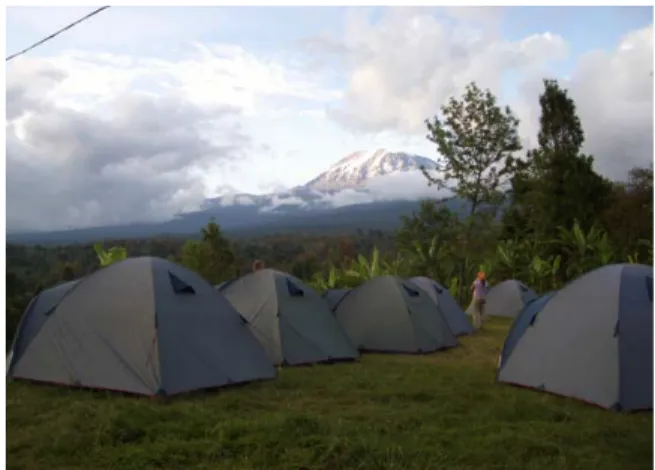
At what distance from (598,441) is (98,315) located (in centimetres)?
541

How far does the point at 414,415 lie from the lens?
609cm

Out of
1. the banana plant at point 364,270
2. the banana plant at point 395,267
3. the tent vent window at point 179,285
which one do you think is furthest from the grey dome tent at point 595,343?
the banana plant at point 395,267

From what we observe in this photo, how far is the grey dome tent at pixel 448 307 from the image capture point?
1402 centimetres

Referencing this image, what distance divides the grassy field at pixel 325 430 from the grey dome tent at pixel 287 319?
Answer: 1647 mm

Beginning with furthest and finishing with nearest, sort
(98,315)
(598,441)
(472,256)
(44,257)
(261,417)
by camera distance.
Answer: (44,257) → (472,256) → (98,315) → (261,417) → (598,441)

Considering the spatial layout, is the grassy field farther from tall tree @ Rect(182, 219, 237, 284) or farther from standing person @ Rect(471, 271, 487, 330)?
tall tree @ Rect(182, 219, 237, 284)

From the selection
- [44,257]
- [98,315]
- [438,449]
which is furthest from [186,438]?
[44,257]

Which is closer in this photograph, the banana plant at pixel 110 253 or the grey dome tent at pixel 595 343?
the grey dome tent at pixel 595 343

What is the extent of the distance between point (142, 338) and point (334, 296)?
17.7ft

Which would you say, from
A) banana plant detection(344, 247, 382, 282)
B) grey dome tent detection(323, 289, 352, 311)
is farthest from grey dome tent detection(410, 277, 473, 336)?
banana plant detection(344, 247, 382, 282)

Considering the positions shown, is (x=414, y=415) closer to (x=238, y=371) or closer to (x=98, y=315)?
(x=238, y=371)

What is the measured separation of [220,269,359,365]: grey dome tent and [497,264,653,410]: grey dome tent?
2.68 m

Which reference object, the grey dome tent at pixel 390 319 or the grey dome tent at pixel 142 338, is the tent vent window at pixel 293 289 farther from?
the grey dome tent at pixel 390 319

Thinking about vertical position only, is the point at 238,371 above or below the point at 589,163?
below
